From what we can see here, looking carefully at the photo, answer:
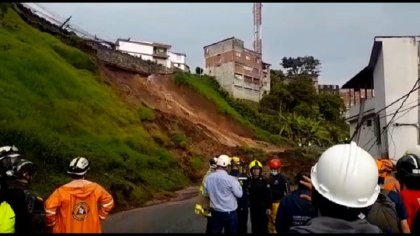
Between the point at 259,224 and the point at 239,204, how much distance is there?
19.8 inches

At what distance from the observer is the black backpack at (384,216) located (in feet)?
12.0

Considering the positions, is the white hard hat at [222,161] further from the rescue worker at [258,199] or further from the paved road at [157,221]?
the paved road at [157,221]

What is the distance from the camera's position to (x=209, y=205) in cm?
802

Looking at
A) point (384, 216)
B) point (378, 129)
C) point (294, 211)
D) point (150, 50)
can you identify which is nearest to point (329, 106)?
point (150, 50)

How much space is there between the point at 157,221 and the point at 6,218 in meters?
9.75

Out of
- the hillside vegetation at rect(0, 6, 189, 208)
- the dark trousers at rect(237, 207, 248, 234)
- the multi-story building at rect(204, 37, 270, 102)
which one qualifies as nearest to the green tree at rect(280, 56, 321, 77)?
the multi-story building at rect(204, 37, 270, 102)

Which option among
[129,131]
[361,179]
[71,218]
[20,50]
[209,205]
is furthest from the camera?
[129,131]

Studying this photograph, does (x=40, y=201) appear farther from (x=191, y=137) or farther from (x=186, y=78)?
(x=186, y=78)

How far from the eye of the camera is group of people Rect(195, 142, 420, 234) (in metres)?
2.12

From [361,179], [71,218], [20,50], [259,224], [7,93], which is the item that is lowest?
[259,224]

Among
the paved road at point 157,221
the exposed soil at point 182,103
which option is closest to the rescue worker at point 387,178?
the paved road at point 157,221

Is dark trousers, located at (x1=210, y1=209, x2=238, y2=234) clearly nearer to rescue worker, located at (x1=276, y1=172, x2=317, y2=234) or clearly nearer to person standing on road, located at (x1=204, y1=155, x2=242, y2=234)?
person standing on road, located at (x1=204, y1=155, x2=242, y2=234)

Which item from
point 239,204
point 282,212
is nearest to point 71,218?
point 282,212

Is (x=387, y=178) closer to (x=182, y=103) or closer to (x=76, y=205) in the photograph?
(x=76, y=205)
